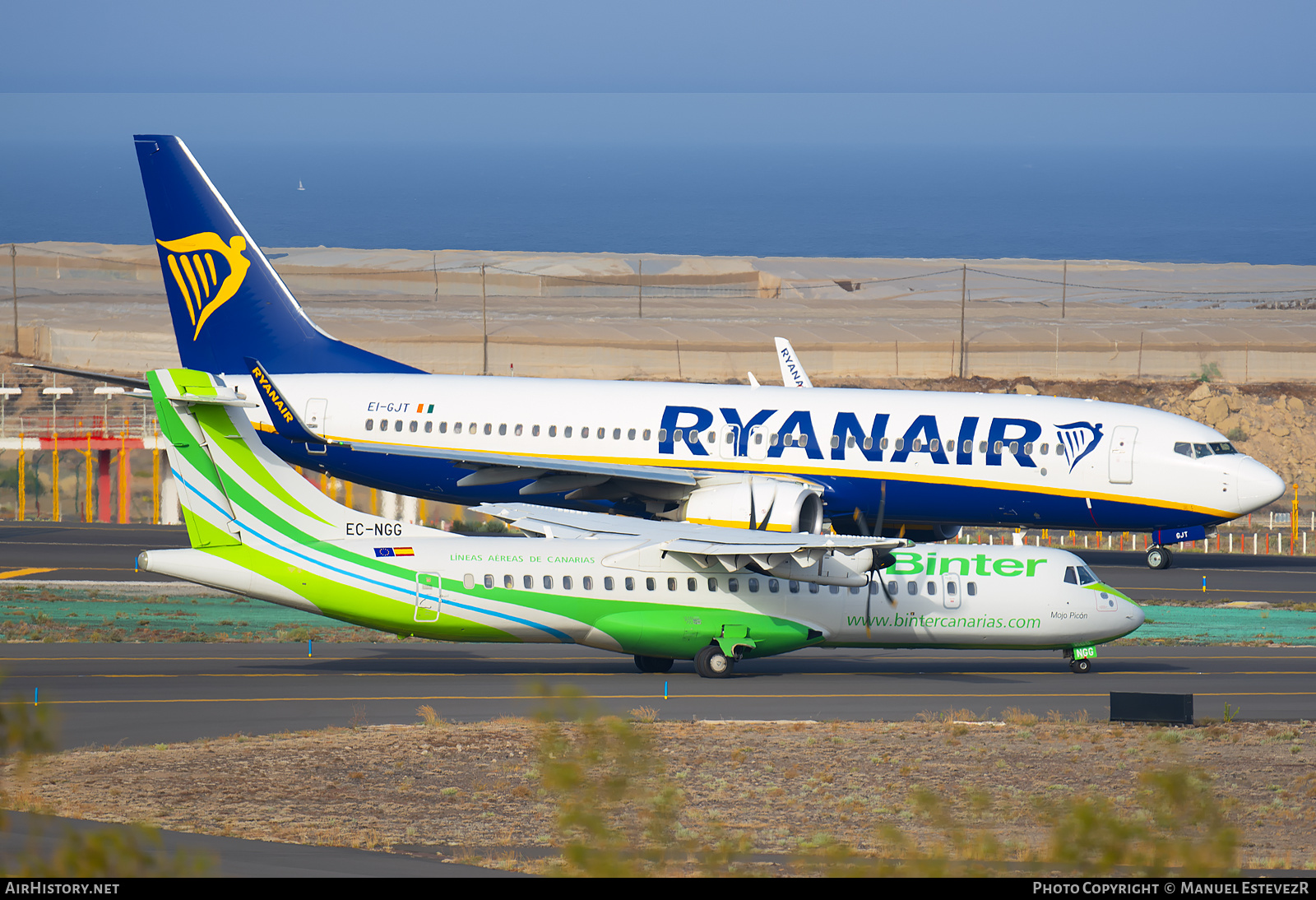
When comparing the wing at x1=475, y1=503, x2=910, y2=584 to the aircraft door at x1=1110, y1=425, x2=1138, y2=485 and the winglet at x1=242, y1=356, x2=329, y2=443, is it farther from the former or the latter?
the winglet at x1=242, y1=356, x2=329, y2=443

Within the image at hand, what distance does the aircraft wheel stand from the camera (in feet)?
103

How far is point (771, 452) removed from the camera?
1657 inches

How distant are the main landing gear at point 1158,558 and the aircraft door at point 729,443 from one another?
1454cm

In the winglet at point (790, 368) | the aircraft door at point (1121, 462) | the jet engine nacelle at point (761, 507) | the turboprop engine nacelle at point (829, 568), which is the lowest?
the turboprop engine nacelle at point (829, 568)

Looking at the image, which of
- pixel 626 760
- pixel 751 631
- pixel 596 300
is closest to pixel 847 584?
pixel 751 631

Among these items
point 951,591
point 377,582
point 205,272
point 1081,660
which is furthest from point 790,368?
point 377,582

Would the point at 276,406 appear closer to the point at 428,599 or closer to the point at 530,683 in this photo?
the point at 428,599

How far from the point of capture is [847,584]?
30188 mm

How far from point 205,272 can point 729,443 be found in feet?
57.6

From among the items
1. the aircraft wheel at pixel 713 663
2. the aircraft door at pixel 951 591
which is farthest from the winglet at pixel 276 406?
the aircraft door at pixel 951 591

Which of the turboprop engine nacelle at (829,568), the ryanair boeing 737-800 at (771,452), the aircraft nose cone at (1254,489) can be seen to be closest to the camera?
the turboprop engine nacelle at (829,568)

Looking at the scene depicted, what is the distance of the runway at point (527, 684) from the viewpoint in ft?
91.0

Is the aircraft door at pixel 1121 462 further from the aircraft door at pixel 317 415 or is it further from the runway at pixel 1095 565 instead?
the aircraft door at pixel 317 415

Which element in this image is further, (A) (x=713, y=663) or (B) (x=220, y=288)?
(B) (x=220, y=288)
